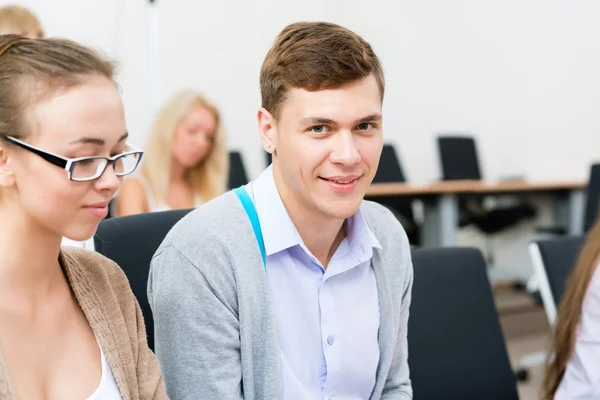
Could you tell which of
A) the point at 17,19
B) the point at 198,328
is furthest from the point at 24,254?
the point at 17,19

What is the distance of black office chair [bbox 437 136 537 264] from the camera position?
492 centimetres

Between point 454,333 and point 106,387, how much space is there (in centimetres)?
85

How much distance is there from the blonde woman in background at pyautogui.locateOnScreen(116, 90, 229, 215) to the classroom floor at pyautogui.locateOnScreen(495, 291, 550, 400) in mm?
1780

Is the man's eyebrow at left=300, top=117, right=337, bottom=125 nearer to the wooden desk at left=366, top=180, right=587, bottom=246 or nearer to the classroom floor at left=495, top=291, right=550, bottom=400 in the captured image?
the classroom floor at left=495, top=291, right=550, bottom=400

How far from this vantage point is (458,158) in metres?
5.17

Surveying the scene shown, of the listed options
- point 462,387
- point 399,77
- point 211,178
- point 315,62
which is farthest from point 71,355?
point 399,77

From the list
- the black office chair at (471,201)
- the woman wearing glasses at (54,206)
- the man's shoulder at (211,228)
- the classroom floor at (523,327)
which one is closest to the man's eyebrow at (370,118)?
the man's shoulder at (211,228)

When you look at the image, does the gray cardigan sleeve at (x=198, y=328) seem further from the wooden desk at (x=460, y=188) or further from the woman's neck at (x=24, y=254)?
the wooden desk at (x=460, y=188)

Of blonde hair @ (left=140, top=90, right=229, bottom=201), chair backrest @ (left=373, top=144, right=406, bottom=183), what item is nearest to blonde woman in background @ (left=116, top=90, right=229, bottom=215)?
blonde hair @ (left=140, top=90, right=229, bottom=201)

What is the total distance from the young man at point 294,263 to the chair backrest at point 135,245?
A: 10cm

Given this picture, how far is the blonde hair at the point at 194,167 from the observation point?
274cm

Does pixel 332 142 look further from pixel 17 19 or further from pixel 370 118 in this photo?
pixel 17 19

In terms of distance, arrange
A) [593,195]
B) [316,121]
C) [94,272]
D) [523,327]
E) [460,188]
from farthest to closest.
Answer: [460,188]
[523,327]
[593,195]
[316,121]
[94,272]

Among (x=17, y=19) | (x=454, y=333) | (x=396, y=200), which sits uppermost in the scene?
(x=17, y=19)
